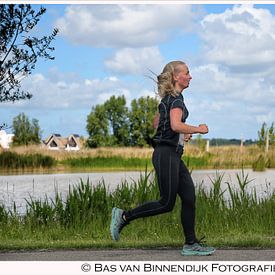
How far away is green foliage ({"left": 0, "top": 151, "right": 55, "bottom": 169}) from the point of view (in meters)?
24.6

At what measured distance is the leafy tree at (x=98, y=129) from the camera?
1259 inches

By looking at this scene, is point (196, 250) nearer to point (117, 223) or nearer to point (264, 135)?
point (117, 223)

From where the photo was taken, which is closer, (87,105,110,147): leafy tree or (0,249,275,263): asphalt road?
(0,249,275,263): asphalt road

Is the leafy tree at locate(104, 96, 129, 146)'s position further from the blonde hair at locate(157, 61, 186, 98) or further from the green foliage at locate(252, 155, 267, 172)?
the blonde hair at locate(157, 61, 186, 98)

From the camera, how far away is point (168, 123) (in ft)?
19.3

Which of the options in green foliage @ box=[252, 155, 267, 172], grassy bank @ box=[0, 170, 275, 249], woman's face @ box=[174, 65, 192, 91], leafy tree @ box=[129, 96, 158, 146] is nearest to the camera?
woman's face @ box=[174, 65, 192, 91]

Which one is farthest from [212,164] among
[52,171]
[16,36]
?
[16,36]

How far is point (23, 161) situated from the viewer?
83.3 ft

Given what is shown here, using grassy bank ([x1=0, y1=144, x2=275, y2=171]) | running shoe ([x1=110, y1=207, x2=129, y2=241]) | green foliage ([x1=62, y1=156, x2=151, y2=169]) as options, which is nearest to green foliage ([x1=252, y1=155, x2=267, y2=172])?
grassy bank ([x1=0, y1=144, x2=275, y2=171])

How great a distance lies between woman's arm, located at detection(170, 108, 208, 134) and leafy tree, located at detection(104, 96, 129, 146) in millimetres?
25029

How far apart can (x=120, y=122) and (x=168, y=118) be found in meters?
26.1

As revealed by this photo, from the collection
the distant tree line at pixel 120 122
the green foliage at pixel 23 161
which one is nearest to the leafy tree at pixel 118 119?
the distant tree line at pixel 120 122

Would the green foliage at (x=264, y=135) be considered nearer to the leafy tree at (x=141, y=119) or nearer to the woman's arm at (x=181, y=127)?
the leafy tree at (x=141, y=119)
